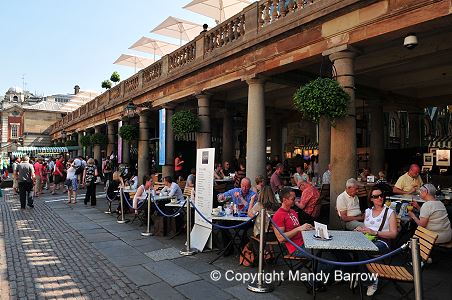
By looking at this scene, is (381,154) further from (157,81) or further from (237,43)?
(157,81)

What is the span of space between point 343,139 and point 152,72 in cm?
981

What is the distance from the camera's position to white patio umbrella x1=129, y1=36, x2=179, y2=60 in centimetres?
1931

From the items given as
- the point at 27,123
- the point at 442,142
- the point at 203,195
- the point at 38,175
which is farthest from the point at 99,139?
the point at 27,123

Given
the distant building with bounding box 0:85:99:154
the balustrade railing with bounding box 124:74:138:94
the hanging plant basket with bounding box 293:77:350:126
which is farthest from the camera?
the distant building with bounding box 0:85:99:154

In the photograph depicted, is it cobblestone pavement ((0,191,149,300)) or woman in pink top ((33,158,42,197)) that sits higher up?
woman in pink top ((33,158,42,197))

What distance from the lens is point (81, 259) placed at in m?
5.69

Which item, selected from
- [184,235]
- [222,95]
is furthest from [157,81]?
[184,235]

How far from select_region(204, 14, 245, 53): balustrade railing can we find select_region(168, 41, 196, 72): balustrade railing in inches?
39.1

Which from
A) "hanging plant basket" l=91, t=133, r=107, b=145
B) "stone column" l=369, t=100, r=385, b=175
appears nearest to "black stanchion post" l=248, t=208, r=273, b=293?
"stone column" l=369, t=100, r=385, b=175

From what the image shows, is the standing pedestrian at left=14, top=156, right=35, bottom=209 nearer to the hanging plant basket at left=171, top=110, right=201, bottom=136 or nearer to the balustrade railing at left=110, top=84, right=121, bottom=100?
the hanging plant basket at left=171, top=110, right=201, bottom=136

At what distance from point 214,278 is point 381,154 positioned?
10.0m

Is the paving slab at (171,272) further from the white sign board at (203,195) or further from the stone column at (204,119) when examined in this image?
the stone column at (204,119)

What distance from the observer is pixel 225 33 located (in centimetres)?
962

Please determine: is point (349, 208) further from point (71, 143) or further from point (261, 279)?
point (71, 143)
